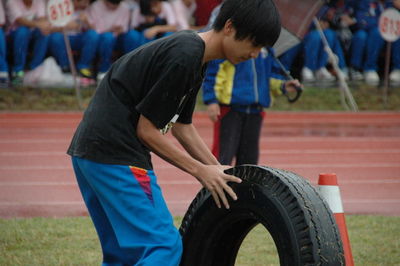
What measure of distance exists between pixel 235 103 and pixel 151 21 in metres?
8.89

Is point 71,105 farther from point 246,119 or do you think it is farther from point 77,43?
point 246,119

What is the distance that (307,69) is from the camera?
1633 centimetres

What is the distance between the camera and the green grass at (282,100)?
1504 cm

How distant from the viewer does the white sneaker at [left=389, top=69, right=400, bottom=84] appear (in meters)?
17.2

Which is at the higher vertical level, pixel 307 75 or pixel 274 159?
pixel 274 159

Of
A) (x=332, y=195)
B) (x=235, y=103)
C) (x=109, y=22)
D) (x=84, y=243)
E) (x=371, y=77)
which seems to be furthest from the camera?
(x=371, y=77)

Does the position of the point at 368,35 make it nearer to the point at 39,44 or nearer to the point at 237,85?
the point at 39,44

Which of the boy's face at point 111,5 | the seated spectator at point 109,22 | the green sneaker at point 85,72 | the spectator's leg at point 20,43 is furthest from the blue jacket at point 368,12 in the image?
the spectator's leg at point 20,43

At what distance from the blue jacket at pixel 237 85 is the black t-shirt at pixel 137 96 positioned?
9.79 feet

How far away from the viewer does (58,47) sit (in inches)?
600

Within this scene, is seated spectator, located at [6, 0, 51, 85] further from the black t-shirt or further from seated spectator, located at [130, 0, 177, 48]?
the black t-shirt

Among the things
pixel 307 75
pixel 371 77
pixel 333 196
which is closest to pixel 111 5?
pixel 307 75

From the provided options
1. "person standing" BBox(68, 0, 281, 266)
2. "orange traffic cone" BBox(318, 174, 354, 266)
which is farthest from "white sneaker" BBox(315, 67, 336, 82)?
"person standing" BBox(68, 0, 281, 266)

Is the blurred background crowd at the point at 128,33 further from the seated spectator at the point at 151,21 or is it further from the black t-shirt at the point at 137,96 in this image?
the black t-shirt at the point at 137,96
